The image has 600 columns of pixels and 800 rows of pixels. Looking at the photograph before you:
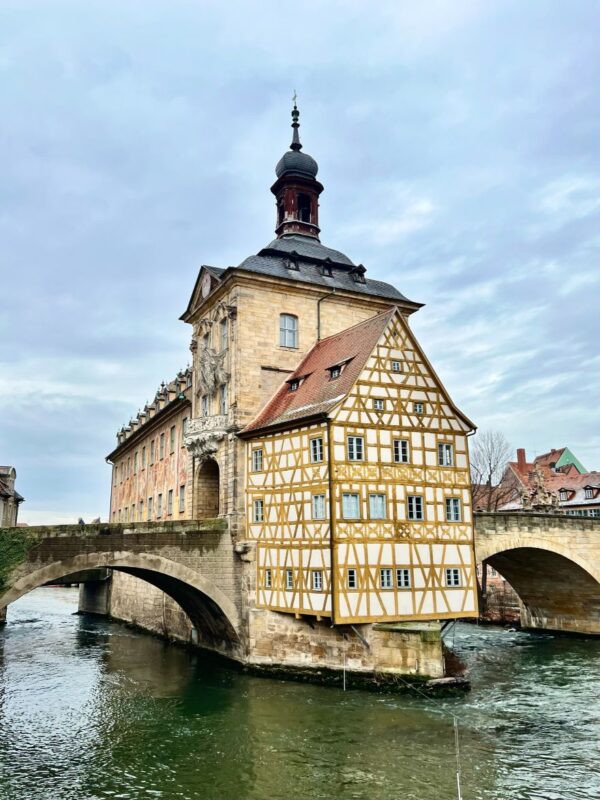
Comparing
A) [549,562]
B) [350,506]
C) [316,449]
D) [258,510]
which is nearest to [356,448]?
[316,449]

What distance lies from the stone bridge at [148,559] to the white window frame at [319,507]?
4391 millimetres

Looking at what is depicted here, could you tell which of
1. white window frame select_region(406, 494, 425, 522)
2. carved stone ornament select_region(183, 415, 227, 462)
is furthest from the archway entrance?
white window frame select_region(406, 494, 425, 522)

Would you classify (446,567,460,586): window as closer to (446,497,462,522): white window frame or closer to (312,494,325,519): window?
(446,497,462,522): white window frame

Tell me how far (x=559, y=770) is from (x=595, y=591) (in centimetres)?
1996

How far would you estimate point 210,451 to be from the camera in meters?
26.5

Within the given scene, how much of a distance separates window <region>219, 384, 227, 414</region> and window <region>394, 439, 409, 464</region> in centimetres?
751

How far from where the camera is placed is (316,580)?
21250mm

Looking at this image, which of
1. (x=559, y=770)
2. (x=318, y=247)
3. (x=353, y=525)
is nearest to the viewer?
(x=559, y=770)

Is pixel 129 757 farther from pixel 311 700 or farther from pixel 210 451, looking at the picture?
pixel 210 451

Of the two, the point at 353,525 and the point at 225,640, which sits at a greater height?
the point at 353,525

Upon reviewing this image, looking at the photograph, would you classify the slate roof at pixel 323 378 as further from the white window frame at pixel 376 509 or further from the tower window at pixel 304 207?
the tower window at pixel 304 207

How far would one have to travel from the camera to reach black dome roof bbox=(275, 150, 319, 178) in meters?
33.0

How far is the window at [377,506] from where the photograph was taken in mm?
21297

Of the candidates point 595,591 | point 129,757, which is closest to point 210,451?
point 129,757
